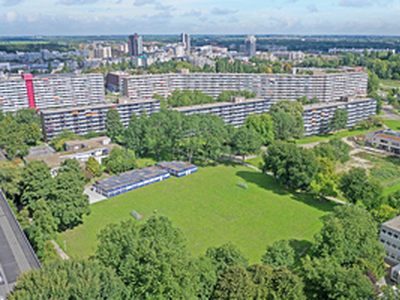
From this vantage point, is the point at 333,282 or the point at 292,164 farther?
the point at 292,164

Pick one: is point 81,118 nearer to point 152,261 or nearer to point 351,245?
point 152,261

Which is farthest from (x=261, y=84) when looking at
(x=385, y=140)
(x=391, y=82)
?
(x=391, y=82)

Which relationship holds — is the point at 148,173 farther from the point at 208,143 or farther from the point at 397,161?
the point at 397,161

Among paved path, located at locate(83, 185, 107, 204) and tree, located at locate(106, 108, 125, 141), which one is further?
tree, located at locate(106, 108, 125, 141)

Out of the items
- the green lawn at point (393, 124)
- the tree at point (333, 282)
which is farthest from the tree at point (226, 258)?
the green lawn at point (393, 124)

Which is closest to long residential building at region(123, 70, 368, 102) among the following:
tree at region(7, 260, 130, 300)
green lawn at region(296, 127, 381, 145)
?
green lawn at region(296, 127, 381, 145)

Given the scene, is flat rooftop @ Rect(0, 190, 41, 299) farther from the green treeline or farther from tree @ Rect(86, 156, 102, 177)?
tree @ Rect(86, 156, 102, 177)
